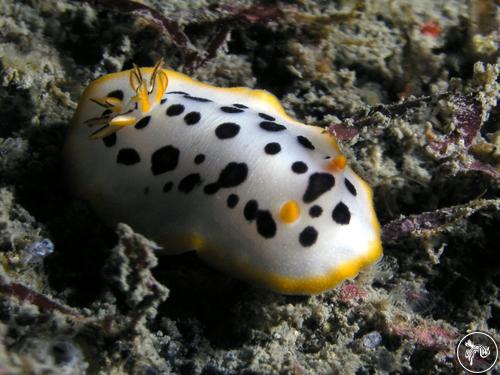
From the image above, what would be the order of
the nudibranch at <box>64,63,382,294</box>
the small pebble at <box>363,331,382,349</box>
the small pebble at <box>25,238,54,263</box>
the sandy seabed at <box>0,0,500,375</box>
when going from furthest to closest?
the small pebble at <box>363,331,382,349</box> < the small pebble at <box>25,238,54,263</box> < the nudibranch at <box>64,63,382,294</box> < the sandy seabed at <box>0,0,500,375</box>

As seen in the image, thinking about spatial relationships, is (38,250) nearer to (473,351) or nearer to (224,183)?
(224,183)

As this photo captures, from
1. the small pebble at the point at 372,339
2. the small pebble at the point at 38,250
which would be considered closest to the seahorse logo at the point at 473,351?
the small pebble at the point at 372,339

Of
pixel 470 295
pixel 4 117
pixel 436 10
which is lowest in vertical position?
pixel 470 295

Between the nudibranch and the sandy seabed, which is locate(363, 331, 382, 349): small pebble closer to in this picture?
the sandy seabed

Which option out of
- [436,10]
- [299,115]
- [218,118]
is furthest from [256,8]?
[436,10]

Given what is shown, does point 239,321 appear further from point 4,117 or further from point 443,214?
point 4,117

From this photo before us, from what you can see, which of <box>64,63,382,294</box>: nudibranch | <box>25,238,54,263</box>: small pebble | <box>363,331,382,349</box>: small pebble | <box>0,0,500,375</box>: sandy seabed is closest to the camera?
<box>0,0,500,375</box>: sandy seabed

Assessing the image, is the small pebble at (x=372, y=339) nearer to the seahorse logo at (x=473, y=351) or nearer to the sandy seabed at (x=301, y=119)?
the sandy seabed at (x=301, y=119)
